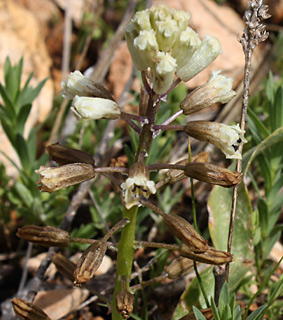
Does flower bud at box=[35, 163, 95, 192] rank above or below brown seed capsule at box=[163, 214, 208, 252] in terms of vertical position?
above

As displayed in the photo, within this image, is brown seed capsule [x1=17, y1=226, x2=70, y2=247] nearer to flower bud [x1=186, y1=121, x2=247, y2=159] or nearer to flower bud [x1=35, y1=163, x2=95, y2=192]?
flower bud [x1=35, y1=163, x2=95, y2=192]

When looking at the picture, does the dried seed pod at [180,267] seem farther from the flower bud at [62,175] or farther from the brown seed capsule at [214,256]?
the flower bud at [62,175]

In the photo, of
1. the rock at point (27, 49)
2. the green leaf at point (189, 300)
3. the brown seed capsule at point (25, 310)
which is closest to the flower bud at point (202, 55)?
the green leaf at point (189, 300)

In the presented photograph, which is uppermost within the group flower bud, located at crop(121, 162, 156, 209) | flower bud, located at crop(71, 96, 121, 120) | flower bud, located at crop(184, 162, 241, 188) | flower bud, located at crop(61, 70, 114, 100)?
flower bud, located at crop(61, 70, 114, 100)

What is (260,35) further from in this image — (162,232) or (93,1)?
(93,1)

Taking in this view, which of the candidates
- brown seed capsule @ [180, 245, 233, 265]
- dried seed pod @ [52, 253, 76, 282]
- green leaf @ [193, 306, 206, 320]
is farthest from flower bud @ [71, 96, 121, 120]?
green leaf @ [193, 306, 206, 320]

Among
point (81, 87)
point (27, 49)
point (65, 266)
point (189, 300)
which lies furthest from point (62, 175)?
point (27, 49)
